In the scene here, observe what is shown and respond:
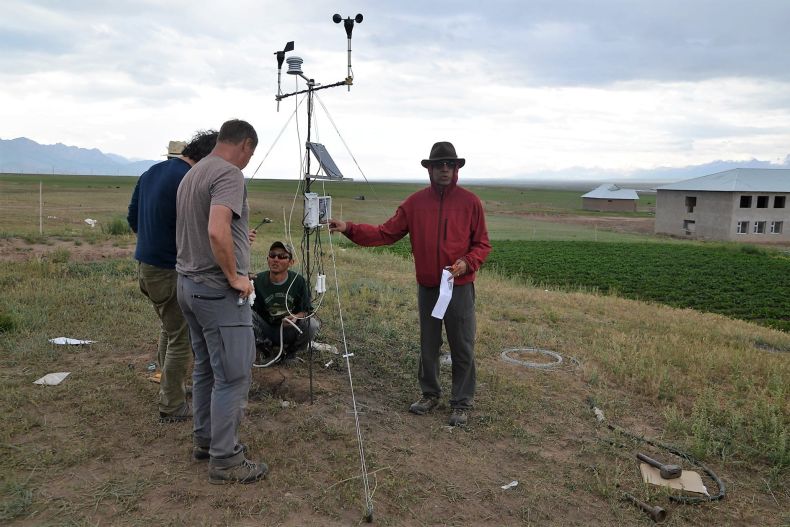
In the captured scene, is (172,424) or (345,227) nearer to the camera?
(172,424)

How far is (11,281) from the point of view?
8359 mm

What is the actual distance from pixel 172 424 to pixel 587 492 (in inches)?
113

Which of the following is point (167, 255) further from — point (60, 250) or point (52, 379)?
point (60, 250)

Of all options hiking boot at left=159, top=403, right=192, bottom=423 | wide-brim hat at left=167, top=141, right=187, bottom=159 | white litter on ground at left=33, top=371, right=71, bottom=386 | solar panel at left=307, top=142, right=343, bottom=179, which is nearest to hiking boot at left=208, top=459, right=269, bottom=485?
hiking boot at left=159, top=403, right=192, bottom=423

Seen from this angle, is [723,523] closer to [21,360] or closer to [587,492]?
[587,492]

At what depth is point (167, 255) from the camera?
13.5 ft

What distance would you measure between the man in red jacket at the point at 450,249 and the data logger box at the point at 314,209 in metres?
0.13

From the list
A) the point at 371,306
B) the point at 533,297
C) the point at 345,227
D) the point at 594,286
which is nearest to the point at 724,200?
the point at 594,286

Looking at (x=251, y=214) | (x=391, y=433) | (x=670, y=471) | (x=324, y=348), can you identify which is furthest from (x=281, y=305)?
(x=251, y=214)

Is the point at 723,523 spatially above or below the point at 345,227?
below

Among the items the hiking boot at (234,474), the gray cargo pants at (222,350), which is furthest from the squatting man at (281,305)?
the hiking boot at (234,474)

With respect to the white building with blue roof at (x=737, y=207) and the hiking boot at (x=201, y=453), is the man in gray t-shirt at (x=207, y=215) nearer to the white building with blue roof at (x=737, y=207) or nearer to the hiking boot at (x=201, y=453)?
the hiking boot at (x=201, y=453)

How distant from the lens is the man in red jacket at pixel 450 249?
4500 millimetres

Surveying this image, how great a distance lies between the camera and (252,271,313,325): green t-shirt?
5.23 meters
